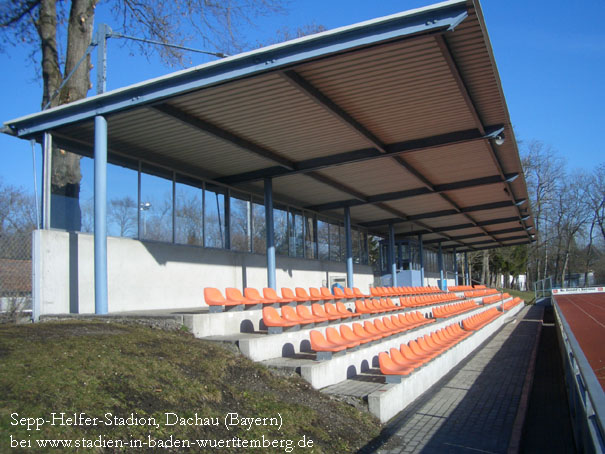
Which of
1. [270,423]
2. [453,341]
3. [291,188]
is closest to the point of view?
[270,423]

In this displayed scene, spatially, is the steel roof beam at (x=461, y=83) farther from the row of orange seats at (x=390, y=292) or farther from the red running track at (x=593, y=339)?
the row of orange seats at (x=390, y=292)

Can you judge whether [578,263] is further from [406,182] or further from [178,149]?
[178,149]

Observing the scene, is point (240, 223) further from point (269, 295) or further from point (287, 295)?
point (269, 295)

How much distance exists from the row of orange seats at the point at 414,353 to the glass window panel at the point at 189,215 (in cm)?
679

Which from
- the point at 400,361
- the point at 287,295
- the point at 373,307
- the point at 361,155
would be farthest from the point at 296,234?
the point at 400,361

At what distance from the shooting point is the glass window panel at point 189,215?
14.1 m

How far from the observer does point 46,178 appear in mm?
10641

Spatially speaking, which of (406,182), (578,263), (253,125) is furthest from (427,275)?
(578,263)

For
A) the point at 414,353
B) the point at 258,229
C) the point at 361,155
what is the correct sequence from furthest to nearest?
the point at 258,229 → the point at 361,155 → the point at 414,353

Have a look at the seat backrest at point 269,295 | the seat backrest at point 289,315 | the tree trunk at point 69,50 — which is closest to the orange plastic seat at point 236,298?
the seat backrest at point 289,315

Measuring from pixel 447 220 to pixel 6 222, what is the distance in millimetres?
22667

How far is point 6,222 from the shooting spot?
22203 millimetres

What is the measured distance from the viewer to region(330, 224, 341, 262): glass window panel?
23797 millimetres

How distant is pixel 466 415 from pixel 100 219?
7.43m
